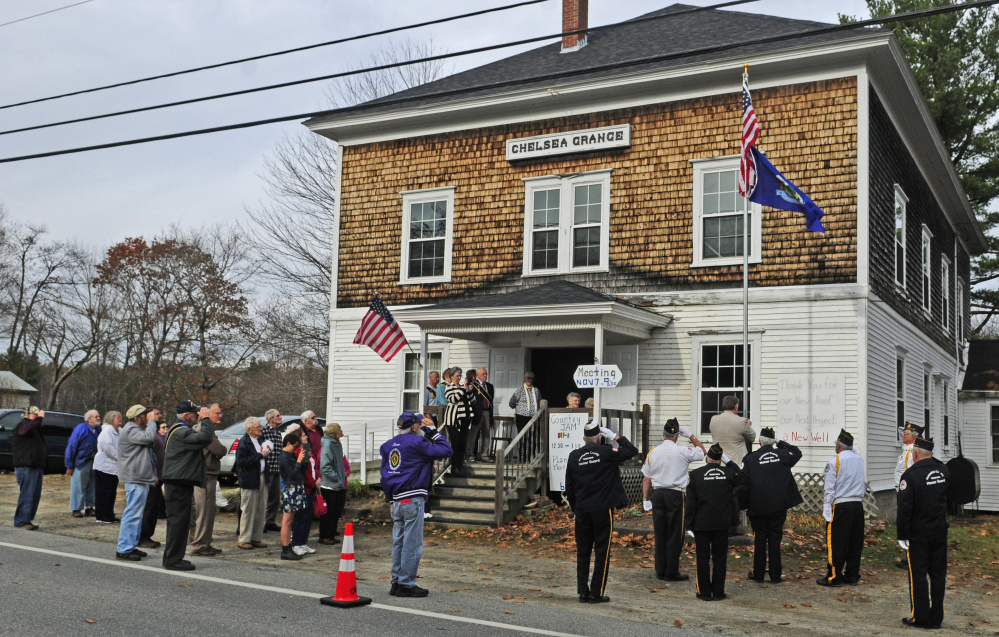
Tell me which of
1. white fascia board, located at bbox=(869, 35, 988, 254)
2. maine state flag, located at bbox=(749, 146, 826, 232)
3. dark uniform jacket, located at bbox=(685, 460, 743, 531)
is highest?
white fascia board, located at bbox=(869, 35, 988, 254)

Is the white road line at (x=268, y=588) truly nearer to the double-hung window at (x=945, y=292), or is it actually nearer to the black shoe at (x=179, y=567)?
the black shoe at (x=179, y=567)

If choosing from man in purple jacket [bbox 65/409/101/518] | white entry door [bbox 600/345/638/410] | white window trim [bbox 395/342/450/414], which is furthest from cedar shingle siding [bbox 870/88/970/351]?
man in purple jacket [bbox 65/409/101/518]

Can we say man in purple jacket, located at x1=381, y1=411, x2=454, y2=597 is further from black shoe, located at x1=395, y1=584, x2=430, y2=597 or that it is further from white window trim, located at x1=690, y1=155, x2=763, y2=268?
white window trim, located at x1=690, y1=155, x2=763, y2=268

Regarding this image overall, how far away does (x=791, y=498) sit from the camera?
1098cm

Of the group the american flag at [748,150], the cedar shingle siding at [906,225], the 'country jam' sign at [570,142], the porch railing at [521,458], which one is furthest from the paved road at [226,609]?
the cedar shingle siding at [906,225]

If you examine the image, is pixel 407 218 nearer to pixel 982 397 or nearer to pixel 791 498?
pixel 791 498

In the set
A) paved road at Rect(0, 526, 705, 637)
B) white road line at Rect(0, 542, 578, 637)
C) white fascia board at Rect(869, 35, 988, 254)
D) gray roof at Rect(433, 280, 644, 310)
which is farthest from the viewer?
white fascia board at Rect(869, 35, 988, 254)

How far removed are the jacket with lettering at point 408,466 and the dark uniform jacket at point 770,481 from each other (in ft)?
12.6

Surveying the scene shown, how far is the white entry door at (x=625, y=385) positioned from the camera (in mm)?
17438

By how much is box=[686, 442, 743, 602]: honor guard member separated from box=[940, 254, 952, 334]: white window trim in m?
16.9

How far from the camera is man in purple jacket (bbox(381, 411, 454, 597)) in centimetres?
932

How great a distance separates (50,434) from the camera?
77.0ft

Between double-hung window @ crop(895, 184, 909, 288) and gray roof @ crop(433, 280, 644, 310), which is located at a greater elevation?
double-hung window @ crop(895, 184, 909, 288)

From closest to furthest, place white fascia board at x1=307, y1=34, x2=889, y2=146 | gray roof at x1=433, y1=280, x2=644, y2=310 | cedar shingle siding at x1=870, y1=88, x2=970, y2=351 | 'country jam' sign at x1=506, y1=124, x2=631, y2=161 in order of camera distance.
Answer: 1. gray roof at x1=433, y1=280, x2=644, y2=310
2. white fascia board at x1=307, y1=34, x2=889, y2=146
3. cedar shingle siding at x1=870, y1=88, x2=970, y2=351
4. 'country jam' sign at x1=506, y1=124, x2=631, y2=161
